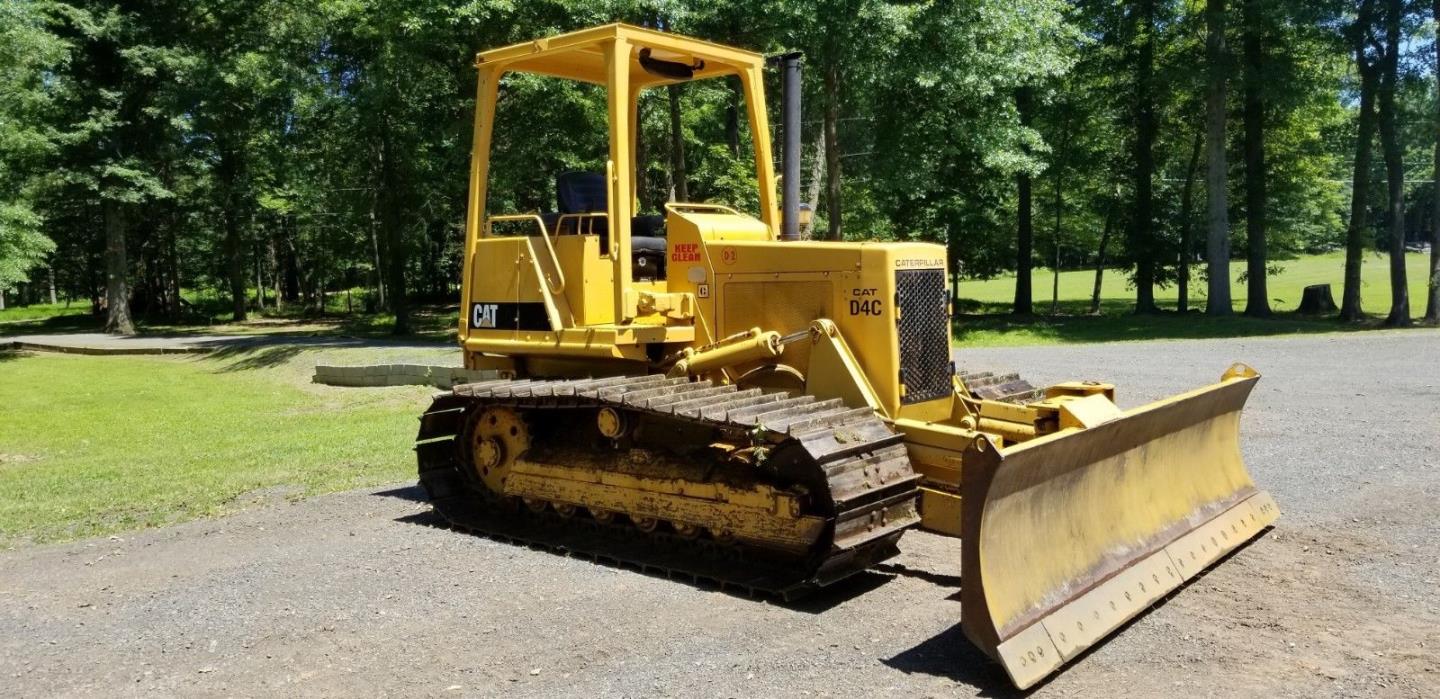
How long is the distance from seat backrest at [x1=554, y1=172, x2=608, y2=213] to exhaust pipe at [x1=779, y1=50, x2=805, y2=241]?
1.49 metres

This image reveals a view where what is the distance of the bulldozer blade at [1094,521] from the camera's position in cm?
490

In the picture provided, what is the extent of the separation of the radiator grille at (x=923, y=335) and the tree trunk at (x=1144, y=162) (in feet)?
81.8

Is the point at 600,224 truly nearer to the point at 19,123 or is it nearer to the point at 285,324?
the point at 19,123

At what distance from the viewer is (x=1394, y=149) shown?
25.3 m

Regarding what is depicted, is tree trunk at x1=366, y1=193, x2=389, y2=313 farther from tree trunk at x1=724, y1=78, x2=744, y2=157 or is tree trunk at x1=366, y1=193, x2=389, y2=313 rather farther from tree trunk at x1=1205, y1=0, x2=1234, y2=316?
tree trunk at x1=1205, y1=0, x2=1234, y2=316

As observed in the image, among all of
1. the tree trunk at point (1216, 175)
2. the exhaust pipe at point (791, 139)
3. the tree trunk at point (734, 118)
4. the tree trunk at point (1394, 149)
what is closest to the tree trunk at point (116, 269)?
the tree trunk at point (734, 118)

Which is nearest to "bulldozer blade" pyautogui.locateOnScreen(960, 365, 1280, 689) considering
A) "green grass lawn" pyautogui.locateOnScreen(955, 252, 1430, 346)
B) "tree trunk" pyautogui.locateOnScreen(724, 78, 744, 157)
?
"green grass lawn" pyautogui.locateOnScreen(955, 252, 1430, 346)

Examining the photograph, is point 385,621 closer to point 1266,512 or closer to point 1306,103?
point 1266,512

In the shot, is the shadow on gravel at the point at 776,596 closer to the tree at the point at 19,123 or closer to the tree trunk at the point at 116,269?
the tree at the point at 19,123

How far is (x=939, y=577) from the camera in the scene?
6.32 meters

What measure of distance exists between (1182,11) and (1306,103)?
229 inches

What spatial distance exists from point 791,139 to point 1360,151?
24395mm

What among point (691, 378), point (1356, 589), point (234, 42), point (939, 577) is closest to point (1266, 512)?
point (1356, 589)

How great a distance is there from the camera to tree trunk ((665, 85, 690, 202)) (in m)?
23.3
